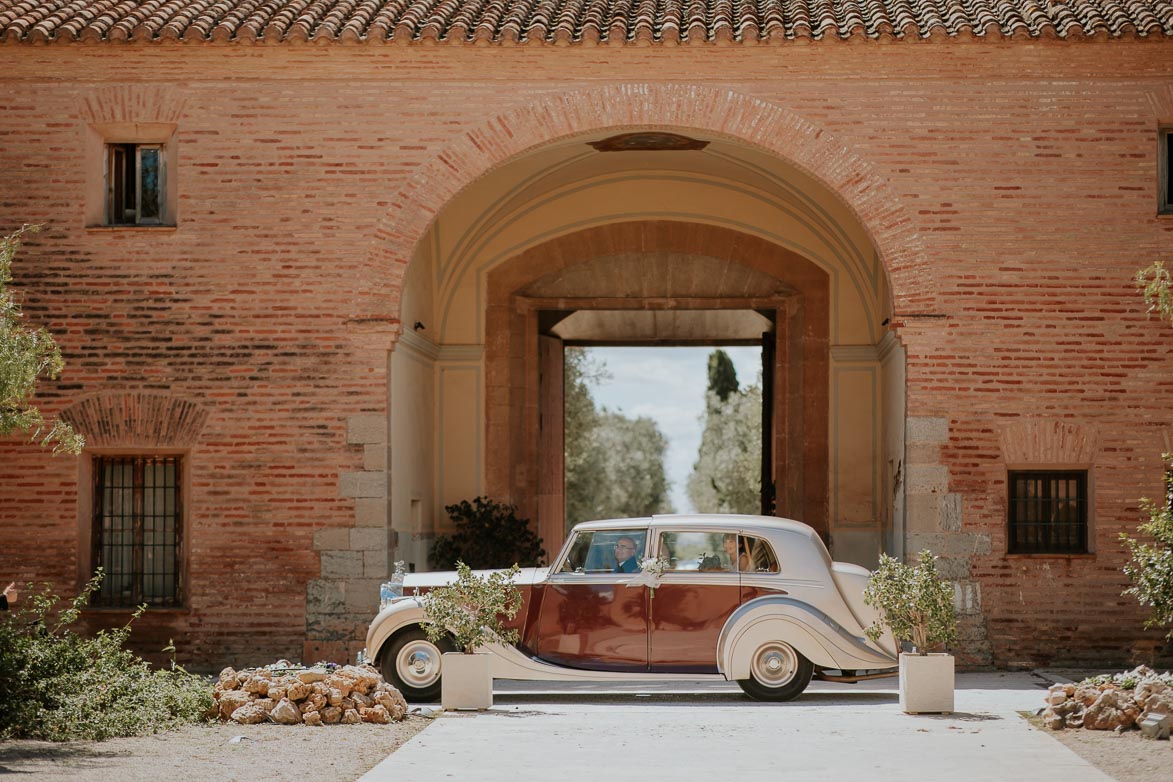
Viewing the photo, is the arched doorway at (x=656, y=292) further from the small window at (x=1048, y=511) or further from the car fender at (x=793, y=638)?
the car fender at (x=793, y=638)

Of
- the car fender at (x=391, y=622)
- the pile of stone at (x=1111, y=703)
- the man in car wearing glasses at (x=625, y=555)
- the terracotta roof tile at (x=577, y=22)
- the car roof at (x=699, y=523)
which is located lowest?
the pile of stone at (x=1111, y=703)

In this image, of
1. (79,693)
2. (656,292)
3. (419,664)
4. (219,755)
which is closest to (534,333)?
(656,292)

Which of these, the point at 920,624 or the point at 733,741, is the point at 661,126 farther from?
the point at 733,741

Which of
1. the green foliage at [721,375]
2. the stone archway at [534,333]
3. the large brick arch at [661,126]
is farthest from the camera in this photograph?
the green foliage at [721,375]

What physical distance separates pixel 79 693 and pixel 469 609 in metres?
2.71

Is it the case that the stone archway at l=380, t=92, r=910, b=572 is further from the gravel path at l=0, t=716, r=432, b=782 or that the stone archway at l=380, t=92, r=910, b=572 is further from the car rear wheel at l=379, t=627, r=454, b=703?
the gravel path at l=0, t=716, r=432, b=782

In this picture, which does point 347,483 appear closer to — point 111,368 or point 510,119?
point 111,368

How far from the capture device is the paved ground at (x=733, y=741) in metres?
7.84

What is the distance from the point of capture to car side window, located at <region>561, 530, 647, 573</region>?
1166 cm

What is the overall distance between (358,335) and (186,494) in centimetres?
228

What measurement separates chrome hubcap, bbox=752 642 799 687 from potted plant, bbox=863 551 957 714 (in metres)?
0.74

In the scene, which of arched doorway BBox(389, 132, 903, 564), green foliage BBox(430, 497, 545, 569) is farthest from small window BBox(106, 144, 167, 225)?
green foliage BBox(430, 497, 545, 569)

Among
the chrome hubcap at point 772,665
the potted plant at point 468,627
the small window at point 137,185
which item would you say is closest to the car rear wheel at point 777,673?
the chrome hubcap at point 772,665

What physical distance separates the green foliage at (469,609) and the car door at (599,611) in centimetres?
51
